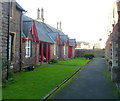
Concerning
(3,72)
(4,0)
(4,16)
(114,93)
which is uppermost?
(4,0)

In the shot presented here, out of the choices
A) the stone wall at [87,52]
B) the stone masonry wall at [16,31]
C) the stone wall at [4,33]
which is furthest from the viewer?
the stone wall at [87,52]

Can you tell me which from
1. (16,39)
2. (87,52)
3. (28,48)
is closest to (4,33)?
(16,39)

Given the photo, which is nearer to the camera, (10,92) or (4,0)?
(10,92)

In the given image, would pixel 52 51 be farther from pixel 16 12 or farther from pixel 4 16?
pixel 4 16

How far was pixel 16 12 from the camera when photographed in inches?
517

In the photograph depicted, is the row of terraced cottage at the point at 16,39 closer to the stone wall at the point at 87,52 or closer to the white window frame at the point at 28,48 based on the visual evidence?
the white window frame at the point at 28,48

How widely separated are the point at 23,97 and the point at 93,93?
141 inches

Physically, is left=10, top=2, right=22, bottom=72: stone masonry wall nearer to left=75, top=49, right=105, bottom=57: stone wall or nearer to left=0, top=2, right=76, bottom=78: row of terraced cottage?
left=0, top=2, right=76, bottom=78: row of terraced cottage

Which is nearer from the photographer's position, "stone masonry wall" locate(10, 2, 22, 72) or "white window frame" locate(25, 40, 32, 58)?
"stone masonry wall" locate(10, 2, 22, 72)

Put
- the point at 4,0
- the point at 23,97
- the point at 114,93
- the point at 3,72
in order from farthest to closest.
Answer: the point at 4,0 < the point at 3,72 < the point at 114,93 < the point at 23,97

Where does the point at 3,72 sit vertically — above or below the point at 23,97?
above

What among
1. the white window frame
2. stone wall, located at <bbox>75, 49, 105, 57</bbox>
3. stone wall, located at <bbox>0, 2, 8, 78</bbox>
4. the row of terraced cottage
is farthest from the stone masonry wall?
stone wall, located at <bbox>75, 49, 105, 57</bbox>

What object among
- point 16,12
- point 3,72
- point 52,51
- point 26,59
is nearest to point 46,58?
point 52,51

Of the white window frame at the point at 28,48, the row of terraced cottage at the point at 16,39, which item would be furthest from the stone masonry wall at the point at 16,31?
the white window frame at the point at 28,48
